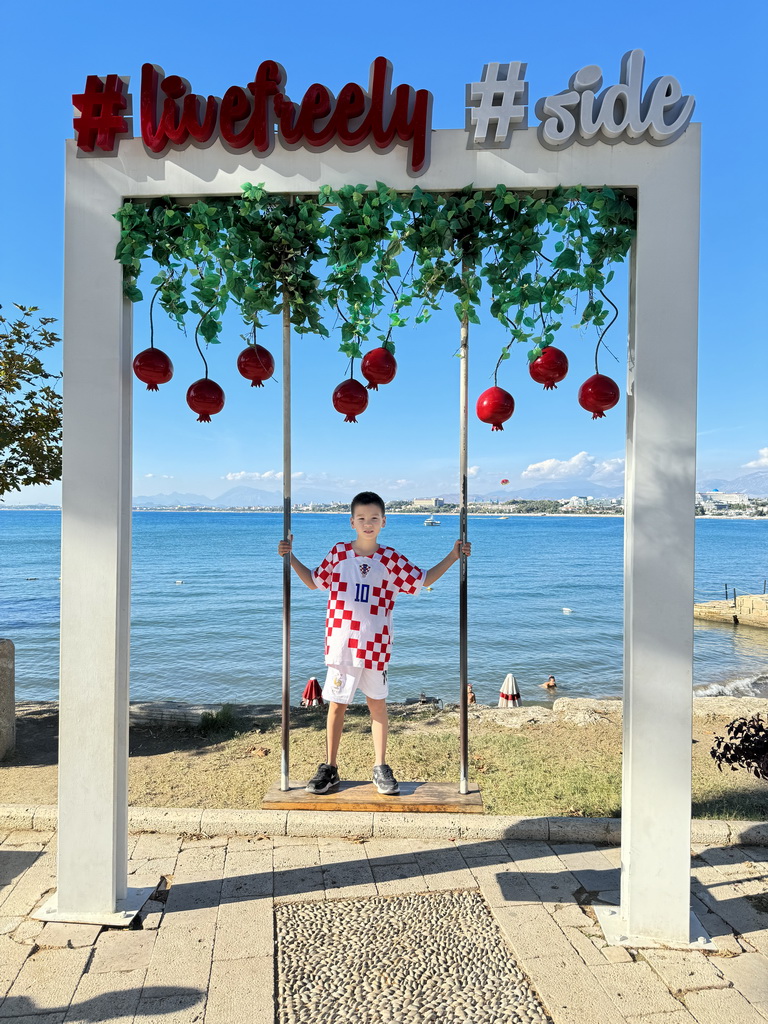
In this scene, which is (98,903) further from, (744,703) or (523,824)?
(744,703)

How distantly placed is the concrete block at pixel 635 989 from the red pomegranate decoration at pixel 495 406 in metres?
2.31

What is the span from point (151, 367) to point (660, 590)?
2.48 metres

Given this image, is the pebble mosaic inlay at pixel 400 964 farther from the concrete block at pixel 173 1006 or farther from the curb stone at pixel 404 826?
the curb stone at pixel 404 826

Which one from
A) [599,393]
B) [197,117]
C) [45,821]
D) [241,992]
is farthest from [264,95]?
[45,821]

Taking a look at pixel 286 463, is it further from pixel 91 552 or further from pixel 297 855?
pixel 297 855

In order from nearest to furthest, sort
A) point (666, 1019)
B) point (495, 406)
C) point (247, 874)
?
point (666, 1019), point (495, 406), point (247, 874)

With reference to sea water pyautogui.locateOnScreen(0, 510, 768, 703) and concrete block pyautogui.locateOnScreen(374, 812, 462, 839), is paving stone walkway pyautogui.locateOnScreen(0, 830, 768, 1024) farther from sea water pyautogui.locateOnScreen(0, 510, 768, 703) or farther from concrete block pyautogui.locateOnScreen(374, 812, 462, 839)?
sea water pyautogui.locateOnScreen(0, 510, 768, 703)

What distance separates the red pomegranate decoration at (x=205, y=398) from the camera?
331 centimetres

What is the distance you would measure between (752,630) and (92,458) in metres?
21.6

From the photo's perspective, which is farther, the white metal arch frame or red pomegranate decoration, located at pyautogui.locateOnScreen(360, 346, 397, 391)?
red pomegranate decoration, located at pyautogui.locateOnScreen(360, 346, 397, 391)

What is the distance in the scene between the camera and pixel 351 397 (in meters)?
3.42

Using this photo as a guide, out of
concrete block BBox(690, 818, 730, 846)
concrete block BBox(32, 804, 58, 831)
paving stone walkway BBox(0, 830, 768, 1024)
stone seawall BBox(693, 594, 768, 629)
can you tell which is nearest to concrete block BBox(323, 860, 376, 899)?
paving stone walkway BBox(0, 830, 768, 1024)

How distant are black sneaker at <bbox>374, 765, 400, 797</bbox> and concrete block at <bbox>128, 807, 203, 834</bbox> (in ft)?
3.52

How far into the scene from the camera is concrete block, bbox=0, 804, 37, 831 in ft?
12.7
